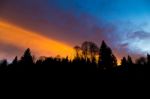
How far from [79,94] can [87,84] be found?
5.99m

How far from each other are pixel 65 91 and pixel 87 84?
7661 mm

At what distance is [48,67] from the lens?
197 ft

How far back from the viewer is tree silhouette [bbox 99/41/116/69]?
8632 cm

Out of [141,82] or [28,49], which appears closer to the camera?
[141,82]

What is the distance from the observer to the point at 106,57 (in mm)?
90812

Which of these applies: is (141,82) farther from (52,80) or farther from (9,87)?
(9,87)

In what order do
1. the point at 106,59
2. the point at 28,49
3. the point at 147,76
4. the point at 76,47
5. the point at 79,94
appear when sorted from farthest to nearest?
the point at 76,47, the point at 28,49, the point at 106,59, the point at 147,76, the point at 79,94

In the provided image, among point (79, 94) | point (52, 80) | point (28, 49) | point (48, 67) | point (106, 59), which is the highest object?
point (28, 49)

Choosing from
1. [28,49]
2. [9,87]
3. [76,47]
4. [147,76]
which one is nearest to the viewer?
[9,87]

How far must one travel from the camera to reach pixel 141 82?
168 feet

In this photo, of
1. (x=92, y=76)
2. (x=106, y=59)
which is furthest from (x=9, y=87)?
(x=106, y=59)

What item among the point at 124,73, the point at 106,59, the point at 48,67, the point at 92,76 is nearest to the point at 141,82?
the point at 124,73

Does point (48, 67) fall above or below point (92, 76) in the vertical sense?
above

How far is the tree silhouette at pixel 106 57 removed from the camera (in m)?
86.3
